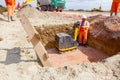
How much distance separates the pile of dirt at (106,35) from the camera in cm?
794

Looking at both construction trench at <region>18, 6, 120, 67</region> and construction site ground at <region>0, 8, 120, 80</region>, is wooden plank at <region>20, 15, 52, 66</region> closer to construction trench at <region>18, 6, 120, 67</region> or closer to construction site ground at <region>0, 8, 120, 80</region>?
construction site ground at <region>0, 8, 120, 80</region>

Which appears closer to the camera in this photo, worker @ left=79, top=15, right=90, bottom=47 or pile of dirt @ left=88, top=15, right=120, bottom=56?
pile of dirt @ left=88, top=15, right=120, bottom=56

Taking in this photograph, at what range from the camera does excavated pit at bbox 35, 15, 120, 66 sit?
7.94m

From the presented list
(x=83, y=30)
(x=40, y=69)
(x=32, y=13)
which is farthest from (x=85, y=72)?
(x=32, y=13)

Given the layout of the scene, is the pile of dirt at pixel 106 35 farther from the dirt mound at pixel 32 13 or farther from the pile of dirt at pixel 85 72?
the dirt mound at pixel 32 13

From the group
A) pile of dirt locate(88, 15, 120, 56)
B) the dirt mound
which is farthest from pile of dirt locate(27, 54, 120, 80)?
the dirt mound

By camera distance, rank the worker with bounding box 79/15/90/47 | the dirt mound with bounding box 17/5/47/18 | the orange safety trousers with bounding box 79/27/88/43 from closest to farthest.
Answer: the worker with bounding box 79/15/90/47
the orange safety trousers with bounding box 79/27/88/43
the dirt mound with bounding box 17/5/47/18

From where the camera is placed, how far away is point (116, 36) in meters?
7.84

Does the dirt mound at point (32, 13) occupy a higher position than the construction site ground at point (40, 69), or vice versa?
the dirt mound at point (32, 13)

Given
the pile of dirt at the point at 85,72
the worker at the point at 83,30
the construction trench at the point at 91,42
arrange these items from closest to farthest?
1. the pile of dirt at the point at 85,72
2. the construction trench at the point at 91,42
3. the worker at the point at 83,30

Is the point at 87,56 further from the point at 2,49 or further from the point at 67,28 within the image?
the point at 2,49

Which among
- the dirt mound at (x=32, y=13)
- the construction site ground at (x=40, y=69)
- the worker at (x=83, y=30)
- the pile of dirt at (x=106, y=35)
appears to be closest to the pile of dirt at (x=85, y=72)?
the construction site ground at (x=40, y=69)

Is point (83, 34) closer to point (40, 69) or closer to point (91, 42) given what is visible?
point (91, 42)

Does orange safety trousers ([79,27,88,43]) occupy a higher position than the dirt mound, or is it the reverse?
the dirt mound
